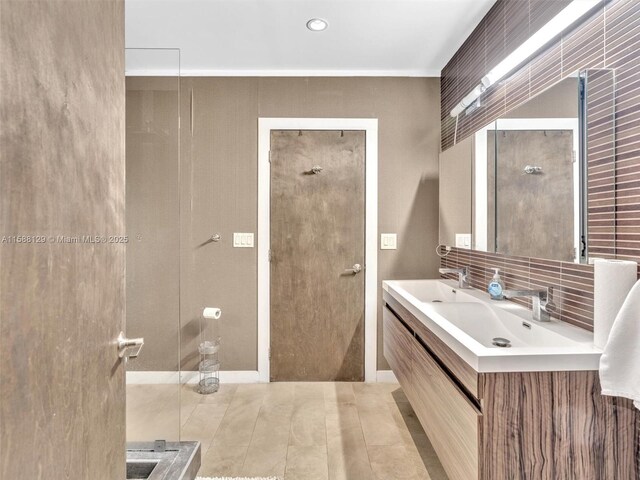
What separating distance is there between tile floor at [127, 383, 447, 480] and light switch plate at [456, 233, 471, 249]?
114 centimetres

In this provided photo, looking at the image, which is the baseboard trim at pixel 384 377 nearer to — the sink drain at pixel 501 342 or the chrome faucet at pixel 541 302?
the sink drain at pixel 501 342

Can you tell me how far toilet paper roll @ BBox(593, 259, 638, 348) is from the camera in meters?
1.08

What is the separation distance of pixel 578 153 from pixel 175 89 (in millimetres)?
1643

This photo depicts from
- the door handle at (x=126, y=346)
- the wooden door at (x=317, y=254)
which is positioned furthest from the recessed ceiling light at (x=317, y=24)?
the door handle at (x=126, y=346)

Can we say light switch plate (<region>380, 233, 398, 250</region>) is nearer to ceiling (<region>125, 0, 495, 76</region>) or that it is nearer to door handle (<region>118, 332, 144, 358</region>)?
ceiling (<region>125, 0, 495, 76</region>)

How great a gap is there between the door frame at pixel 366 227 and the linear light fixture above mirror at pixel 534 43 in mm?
780

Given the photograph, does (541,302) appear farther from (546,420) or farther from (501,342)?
(546,420)

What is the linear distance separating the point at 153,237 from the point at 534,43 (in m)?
1.91

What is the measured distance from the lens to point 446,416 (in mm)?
1373

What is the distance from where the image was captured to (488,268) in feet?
6.90

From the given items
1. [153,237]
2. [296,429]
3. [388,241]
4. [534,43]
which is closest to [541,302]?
[534,43]

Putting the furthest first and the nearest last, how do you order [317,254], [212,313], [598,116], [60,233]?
[317,254] → [212,313] → [598,116] → [60,233]

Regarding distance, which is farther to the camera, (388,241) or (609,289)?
(388,241)

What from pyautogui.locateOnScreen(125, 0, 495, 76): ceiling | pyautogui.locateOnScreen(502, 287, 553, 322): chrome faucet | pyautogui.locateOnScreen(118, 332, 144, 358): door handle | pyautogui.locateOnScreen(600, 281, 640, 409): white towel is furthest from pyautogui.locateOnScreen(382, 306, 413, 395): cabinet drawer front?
pyautogui.locateOnScreen(125, 0, 495, 76): ceiling
